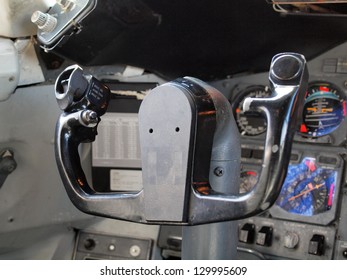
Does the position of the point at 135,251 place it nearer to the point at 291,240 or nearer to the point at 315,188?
the point at 291,240

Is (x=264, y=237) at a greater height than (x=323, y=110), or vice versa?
(x=323, y=110)

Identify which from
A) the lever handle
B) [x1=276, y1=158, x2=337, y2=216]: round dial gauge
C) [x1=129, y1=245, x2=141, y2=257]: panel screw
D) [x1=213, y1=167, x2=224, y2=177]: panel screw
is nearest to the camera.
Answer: the lever handle

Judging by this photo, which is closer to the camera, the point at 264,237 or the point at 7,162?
the point at 7,162

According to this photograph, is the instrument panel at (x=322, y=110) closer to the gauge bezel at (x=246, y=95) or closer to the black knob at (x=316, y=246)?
the gauge bezel at (x=246, y=95)

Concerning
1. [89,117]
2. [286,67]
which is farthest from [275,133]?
[89,117]

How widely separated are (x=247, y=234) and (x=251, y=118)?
57 centimetres

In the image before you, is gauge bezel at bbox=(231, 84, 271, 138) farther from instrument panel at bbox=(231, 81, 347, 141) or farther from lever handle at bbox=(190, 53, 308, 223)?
lever handle at bbox=(190, 53, 308, 223)

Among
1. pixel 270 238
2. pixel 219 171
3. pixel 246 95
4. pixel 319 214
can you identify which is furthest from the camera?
pixel 246 95

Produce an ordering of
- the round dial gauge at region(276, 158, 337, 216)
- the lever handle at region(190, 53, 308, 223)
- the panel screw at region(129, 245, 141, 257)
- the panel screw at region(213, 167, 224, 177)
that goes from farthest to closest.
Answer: the panel screw at region(129, 245, 141, 257) → the round dial gauge at region(276, 158, 337, 216) → the panel screw at region(213, 167, 224, 177) → the lever handle at region(190, 53, 308, 223)

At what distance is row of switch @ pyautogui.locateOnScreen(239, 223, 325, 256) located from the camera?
2518mm

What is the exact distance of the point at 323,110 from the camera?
2.60 meters

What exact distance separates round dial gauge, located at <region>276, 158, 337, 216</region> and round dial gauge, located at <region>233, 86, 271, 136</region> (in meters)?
0.25

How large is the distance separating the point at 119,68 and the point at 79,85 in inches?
50.2

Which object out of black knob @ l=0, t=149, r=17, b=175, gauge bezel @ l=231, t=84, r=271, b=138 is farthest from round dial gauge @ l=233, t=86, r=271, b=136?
black knob @ l=0, t=149, r=17, b=175
